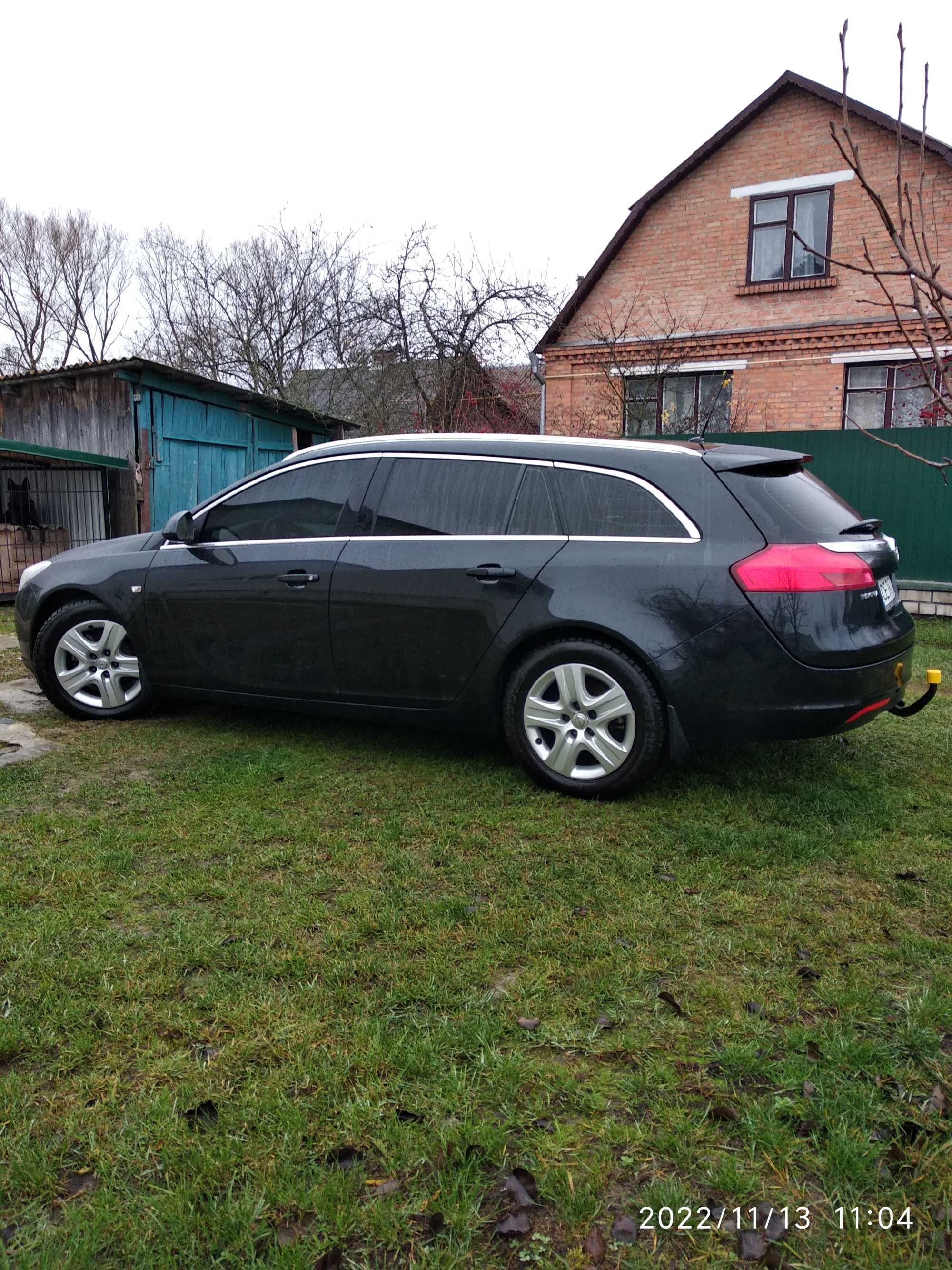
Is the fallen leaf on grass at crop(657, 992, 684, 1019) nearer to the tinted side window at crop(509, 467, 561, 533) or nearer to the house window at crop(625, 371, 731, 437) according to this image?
the tinted side window at crop(509, 467, 561, 533)

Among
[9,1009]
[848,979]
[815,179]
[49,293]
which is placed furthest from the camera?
[49,293]

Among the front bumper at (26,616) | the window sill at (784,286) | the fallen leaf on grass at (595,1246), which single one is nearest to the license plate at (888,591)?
the fallen leaf on grass at (595,1246)

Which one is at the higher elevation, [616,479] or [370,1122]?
[616,479]

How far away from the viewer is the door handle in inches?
161

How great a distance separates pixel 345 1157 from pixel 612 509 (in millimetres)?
2866

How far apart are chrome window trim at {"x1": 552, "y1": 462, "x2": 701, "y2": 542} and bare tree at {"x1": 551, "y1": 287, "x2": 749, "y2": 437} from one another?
12.7 meters

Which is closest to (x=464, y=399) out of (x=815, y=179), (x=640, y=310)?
(x=640, y=310)

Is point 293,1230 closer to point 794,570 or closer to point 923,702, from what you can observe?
point 794,570

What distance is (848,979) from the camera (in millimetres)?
2520

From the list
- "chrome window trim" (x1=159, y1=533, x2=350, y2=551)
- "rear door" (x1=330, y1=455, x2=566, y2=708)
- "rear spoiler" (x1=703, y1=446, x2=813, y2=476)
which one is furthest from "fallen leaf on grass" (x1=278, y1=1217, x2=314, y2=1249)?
"chrome window trim" (x1=159, y1=533, x2=350, y2=551)

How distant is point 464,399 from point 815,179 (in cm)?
734

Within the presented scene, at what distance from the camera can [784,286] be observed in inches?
640

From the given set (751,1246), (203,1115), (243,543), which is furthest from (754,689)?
(243,543)

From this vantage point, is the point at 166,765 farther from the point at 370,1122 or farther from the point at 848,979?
the point at 848,979
